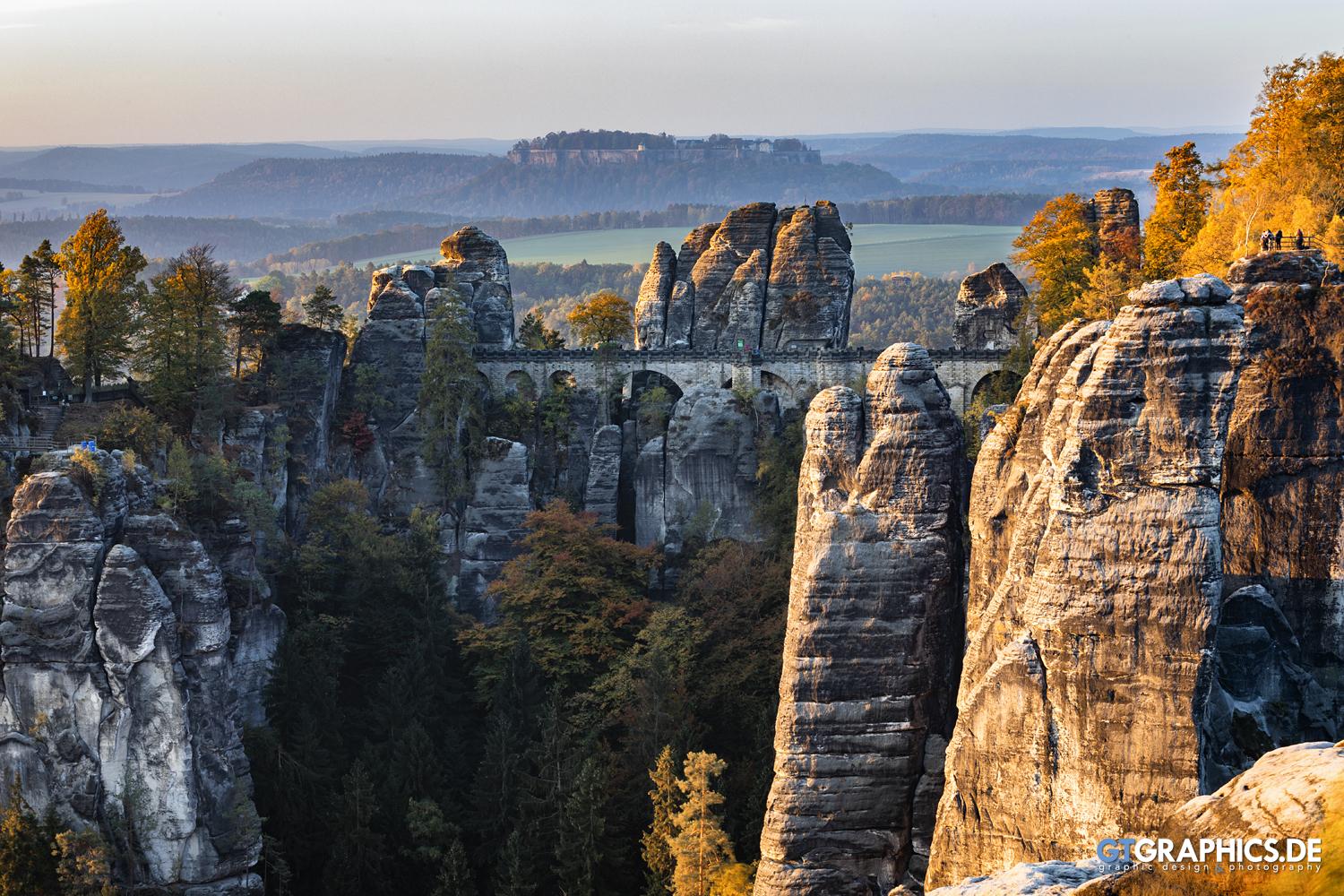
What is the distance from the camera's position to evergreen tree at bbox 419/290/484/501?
1887 inches

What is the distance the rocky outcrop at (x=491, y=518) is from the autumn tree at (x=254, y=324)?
6.69m

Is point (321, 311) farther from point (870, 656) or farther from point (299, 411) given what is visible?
point (870, 656)

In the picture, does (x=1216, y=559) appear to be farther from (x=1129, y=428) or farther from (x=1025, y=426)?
(x=1025, y=426)

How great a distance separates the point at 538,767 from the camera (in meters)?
34.8

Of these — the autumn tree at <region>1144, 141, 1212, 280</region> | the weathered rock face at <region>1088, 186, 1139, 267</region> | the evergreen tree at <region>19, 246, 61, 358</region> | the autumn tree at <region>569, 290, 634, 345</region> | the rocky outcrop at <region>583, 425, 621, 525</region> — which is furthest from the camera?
the autumn tree at <region>569, 290, 634, 345</region>

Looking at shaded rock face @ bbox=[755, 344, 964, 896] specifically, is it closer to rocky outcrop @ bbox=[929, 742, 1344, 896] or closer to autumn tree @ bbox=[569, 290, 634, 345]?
rocky outcrop @ bbox=[929, 742, 1344, 896]

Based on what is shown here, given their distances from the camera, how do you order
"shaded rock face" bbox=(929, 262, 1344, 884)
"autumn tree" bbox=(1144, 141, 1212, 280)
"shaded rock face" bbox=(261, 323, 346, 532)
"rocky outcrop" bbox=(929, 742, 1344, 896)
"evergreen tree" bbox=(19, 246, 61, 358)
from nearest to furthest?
"rocky outcrop" bbox=(929, 742, 1344, 896) < "shaded rock face" bbox=(929, 262, 1344, 884) < "shaded rock face" bbox=(261, 323, 346, 532) < "evergreen tree" bbox=(19, 246, 61, 358) < "autumn tree" bbox=(1144, 141, 1212, 280)

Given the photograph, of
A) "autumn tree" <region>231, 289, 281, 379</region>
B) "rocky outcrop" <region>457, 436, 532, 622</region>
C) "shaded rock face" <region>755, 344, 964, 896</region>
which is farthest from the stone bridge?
"shaded rock face" <region>755, 344, 964, 896</region>

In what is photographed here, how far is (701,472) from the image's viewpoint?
46.9 metres

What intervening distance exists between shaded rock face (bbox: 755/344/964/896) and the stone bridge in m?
26.7

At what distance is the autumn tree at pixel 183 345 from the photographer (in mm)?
42719

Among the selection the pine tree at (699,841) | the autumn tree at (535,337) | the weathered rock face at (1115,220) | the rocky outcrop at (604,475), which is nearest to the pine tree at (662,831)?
the pine tree at (699,841)

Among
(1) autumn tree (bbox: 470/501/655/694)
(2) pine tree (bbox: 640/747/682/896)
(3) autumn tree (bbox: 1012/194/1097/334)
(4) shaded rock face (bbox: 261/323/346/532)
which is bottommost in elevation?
(2) pine tree (bbox: 640/747/682/896)

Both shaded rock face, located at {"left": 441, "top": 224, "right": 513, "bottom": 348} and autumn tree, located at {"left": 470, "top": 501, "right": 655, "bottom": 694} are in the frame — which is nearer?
autumn tree, located at {"left": 470, "top": 501, "right": 655, "bottom": 694}
